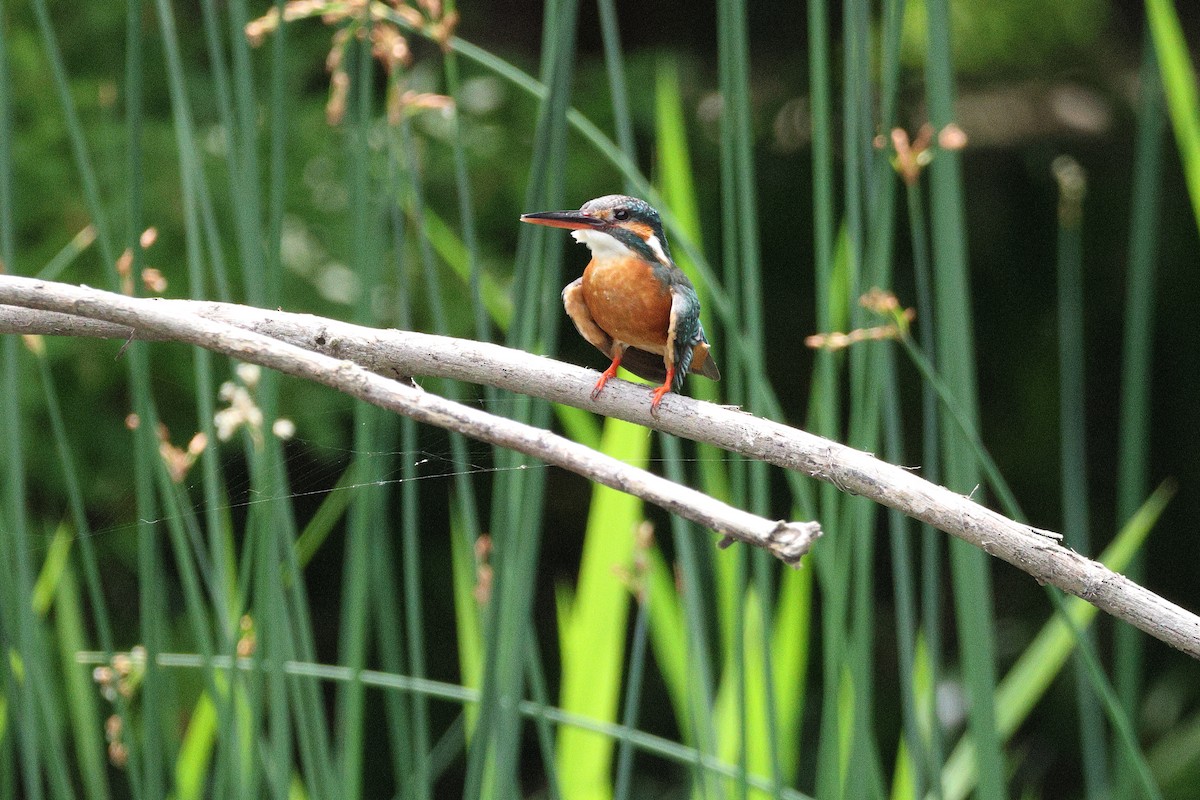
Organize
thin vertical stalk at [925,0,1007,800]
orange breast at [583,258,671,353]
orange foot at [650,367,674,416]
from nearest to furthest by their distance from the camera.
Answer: orange foot at [650,367,674,416] < thin vertical stalk at [925,0,1007,800] < orange breast at [583,258,671,353]

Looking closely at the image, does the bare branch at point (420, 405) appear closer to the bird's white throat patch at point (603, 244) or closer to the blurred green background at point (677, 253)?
the bird's white throat patch at point (603, 244)

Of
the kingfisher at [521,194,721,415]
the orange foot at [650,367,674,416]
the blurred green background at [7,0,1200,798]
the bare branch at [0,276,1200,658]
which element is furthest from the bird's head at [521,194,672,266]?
the blurred green background at [7,0,1200,798]

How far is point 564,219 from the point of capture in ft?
3.35

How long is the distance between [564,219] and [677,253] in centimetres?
67

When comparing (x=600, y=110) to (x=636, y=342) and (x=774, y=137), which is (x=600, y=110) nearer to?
(x=774, y=137)

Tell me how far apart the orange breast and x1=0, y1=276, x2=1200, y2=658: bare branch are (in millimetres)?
274

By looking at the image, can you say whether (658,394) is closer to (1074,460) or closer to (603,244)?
(603,244)

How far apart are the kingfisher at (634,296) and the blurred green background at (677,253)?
16.8 inches

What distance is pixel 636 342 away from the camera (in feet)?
3.75

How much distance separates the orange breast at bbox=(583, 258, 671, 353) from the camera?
1.12 metres

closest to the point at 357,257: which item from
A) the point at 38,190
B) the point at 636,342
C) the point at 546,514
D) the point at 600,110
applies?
the point at 636,342

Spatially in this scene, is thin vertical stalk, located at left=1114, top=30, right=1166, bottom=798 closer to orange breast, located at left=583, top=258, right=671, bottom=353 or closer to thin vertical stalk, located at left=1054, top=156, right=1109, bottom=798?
thin vertical stalk, located at left=1054, top=156, right=1109, bottom=798

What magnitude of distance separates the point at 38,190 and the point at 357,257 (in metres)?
1.70

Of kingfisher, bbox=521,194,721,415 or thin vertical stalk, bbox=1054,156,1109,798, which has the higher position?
kingfisher, bbox=521,194,721,415
